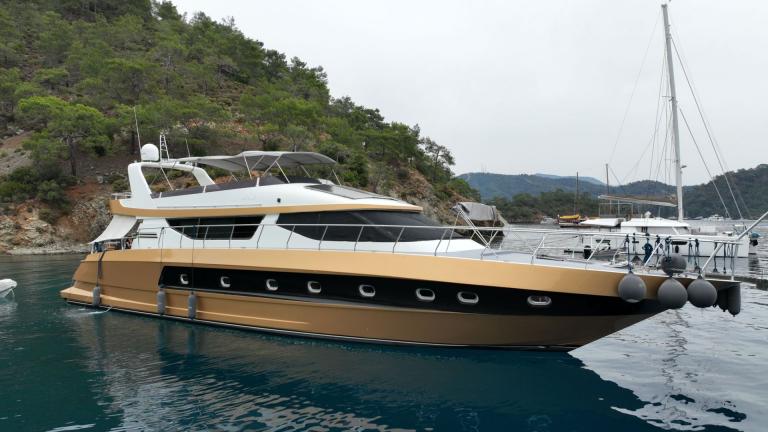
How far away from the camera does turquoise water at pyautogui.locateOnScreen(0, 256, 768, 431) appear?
18.3ft

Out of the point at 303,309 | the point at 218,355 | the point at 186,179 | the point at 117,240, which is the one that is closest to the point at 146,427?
the point at 218,355

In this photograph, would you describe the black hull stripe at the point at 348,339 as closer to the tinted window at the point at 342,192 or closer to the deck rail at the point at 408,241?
the deck rail at the point at 408,241

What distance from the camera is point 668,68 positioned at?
21.2m

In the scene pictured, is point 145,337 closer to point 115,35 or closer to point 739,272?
point 739,272

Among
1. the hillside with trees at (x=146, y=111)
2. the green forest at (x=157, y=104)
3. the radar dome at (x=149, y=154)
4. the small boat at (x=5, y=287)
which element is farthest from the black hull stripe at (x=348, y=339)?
the green forest at (x=157, y=104)

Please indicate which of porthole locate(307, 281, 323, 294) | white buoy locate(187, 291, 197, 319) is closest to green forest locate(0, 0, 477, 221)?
white buoy locate(187, 291, 197, 319)

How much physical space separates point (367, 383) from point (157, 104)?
3814cm

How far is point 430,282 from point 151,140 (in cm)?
3572

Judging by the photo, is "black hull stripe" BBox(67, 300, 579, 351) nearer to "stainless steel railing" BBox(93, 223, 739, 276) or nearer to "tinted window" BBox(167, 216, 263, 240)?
"stainless steel railing" BBox(93, 223, 739, 276)

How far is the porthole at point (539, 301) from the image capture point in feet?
22.6

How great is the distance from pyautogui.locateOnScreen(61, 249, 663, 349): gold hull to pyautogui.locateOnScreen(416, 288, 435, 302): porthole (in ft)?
0.62

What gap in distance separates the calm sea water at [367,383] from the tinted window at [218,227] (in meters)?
2.13

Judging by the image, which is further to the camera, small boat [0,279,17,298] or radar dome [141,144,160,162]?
small boat [0,279,17,298]

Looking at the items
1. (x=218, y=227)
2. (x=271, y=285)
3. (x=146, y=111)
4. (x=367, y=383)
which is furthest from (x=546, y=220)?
(x=367, y=383)
